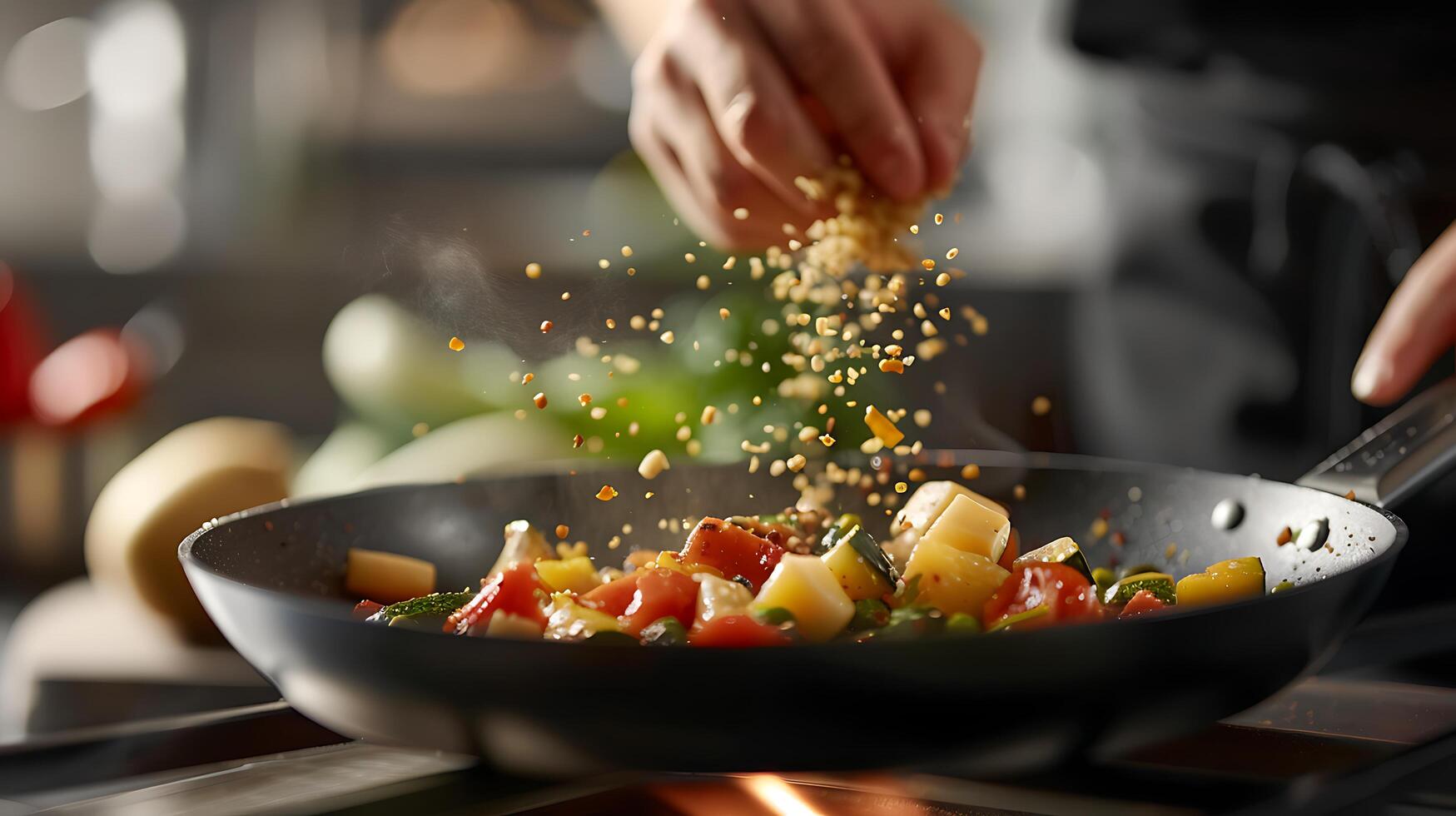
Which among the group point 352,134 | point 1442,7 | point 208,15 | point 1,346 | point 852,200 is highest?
point 208,15

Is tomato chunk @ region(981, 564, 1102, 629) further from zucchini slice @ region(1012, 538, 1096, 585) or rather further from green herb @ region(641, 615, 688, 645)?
green herb @ region(641, 615, 688, 645)

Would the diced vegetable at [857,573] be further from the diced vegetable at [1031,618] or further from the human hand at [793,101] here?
the human hand at [793,101]

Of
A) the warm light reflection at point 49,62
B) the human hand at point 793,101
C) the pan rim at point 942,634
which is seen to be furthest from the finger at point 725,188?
the warm light reflection at point 49,62

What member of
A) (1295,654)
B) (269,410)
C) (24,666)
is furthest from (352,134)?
(1295,654)

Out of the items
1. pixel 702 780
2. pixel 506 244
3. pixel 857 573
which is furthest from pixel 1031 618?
pixel 506 244

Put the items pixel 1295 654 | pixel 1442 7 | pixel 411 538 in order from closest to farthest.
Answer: pixel 1295 654, pixel 411 538, pixel 1442 7

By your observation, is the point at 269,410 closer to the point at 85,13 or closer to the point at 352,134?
the point at 352,134
